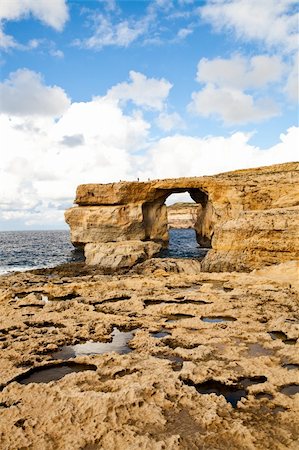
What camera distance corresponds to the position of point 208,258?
22.3 metres

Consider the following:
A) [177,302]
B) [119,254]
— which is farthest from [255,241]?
[119,254]

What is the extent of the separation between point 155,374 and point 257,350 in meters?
2.76

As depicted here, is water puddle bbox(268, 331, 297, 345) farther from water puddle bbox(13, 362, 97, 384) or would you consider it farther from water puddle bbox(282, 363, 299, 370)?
water puddle bbox(13, 362, 97, 384)

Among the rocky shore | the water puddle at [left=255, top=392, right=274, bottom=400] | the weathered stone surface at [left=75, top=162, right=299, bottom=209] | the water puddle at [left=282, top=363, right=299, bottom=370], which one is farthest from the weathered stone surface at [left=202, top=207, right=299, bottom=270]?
the water puddle at [left=255, top=392, right=274, bottom=400]

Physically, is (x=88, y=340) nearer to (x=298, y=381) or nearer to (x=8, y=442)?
(x=8, y=442)

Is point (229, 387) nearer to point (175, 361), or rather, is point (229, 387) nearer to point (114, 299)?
point (175, 361)

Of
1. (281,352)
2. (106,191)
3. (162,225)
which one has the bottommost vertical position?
(281,352)

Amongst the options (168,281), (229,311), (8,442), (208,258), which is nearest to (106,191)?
(208,258)

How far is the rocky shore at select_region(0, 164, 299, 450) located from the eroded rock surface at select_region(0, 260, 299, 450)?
0.07ft

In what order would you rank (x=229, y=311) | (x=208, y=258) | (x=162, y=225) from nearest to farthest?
1. (x=229, y=311)
2. (x=208, y=258)
3. (x=162, y=225)

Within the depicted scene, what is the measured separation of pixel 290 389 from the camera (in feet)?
18.9

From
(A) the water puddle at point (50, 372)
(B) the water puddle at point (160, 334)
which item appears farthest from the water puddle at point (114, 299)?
(A) the water puddle at point (50, 372)

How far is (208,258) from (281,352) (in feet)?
49.3

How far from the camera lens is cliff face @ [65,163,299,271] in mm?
19344
